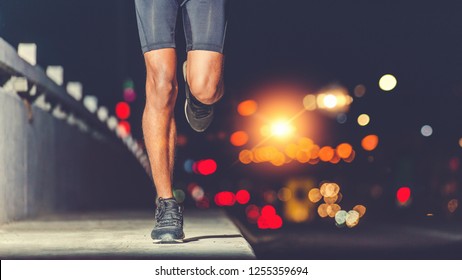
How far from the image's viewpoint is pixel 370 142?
263 ft

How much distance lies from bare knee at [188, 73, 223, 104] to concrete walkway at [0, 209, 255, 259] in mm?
833

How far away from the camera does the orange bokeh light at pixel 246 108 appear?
322 ft

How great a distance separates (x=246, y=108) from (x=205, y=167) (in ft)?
44.7

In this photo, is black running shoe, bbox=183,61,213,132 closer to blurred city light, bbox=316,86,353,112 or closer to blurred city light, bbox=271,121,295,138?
blurred city light, bbox=316,86,353,112

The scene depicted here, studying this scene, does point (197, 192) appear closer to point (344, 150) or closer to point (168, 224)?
point (344, 150)

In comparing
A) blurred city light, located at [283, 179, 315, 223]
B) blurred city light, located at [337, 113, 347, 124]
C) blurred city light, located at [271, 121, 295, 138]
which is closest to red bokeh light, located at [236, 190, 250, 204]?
blurred city light, located at [283, 179, 315, 223]

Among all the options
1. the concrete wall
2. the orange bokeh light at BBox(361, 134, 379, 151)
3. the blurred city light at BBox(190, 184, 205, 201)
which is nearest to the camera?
the concrete wall

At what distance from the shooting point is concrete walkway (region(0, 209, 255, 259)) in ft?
15.6

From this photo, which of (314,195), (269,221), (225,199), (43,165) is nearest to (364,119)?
(269,221)

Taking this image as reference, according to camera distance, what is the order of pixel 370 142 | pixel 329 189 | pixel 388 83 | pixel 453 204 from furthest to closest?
pixel 329 189 < pixel 370 142 < pixel 388 83 < pixel 453 204

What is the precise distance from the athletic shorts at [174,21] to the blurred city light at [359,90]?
2731 inches

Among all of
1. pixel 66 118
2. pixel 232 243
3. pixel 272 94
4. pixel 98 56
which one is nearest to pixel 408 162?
pixel 272 94

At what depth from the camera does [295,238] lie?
1134 cm

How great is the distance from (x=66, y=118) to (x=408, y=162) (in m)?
56.4
